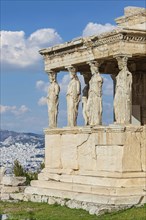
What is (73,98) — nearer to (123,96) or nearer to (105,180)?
(123,96)

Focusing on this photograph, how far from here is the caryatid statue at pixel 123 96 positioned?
24.1 metres

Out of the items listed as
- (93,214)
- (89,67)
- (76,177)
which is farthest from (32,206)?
(89,67)

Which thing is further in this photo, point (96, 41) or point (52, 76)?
point (52, 76)

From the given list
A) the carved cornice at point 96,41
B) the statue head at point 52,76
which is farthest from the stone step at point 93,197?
the carved cornice at point 96,41

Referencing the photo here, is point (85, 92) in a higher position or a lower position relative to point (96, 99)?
higher

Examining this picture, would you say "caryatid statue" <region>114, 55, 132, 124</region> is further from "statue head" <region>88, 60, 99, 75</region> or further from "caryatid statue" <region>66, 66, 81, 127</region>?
"caryatid statue" <region>66, 66, 81, 127</region>

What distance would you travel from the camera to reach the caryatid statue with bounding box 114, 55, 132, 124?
79.2 ft

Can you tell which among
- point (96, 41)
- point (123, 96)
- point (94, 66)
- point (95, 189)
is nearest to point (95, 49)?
point (96, 41)

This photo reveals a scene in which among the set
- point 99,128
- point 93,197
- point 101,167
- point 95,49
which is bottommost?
point 93,197

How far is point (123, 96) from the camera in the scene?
79.4ft

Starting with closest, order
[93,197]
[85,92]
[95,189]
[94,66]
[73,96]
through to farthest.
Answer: [93,197], [95,189], [94,66], [73,96], [85,92]

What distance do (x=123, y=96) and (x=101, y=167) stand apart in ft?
7.95

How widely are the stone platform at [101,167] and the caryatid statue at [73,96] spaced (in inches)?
19.1

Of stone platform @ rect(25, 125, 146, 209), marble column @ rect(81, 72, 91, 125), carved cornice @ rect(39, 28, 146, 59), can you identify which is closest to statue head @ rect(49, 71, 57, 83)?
carved cornice @ rect(39, 28, 146, 59)
